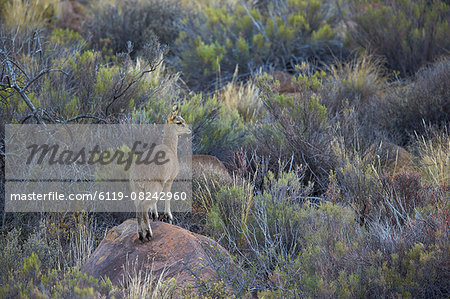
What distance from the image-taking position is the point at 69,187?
552cm

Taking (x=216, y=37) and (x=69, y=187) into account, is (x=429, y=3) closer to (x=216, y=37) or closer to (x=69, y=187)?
(x=216, y=37)

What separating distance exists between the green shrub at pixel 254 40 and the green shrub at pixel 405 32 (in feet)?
2.65

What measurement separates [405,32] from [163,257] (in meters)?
8.84

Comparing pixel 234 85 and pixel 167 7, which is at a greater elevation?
pixel 167 7

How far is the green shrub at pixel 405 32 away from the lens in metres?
10.7

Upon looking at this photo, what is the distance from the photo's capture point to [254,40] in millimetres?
11398

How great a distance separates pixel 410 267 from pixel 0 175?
4494 millimetres

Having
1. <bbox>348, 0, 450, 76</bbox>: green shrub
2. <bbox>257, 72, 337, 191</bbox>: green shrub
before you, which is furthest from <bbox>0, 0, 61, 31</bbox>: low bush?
<bbox>348, 0, 450, 76</bbox>: green shrub

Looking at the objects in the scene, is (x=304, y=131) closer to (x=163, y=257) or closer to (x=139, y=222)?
(x=163, y=257)

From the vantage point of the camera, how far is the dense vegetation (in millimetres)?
3924

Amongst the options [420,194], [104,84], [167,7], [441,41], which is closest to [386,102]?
[441,41]

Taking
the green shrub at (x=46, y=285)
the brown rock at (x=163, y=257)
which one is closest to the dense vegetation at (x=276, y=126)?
the green shrub at (x=46, y=285)

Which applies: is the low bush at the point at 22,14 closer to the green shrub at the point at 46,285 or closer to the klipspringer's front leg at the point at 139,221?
the green shrub at the point at 46,285

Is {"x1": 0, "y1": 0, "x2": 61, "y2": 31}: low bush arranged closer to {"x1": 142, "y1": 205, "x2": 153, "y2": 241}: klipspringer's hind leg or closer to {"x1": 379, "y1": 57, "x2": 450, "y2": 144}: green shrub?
{"x1": 379, "y1": 57, "x2": 450, "y2": 144}: green shrub
